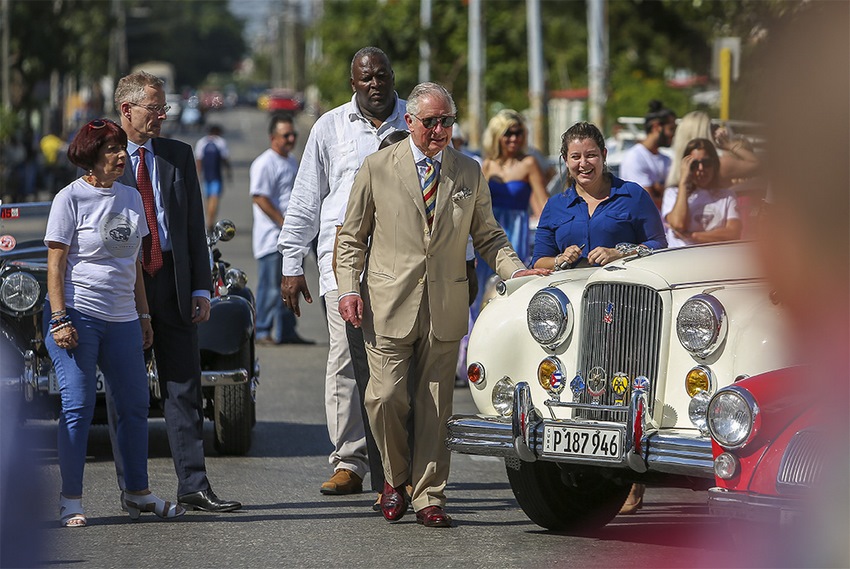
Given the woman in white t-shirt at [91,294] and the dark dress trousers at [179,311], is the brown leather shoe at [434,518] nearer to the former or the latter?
the dark dress trousers at [179,311]

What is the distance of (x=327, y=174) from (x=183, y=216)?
91 centimetres

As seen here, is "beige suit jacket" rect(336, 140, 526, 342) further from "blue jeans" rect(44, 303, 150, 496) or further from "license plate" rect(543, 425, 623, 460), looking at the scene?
"blue jeans" rect(44, 303, 150, 496)

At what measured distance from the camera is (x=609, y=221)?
25.6 ft

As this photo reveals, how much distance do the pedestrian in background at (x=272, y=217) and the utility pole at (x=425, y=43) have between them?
88.7ft

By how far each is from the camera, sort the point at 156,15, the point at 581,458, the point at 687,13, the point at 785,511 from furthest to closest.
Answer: the point at 156,15 → the point at 687,13 → the point at 581,458 → the point at 785,511

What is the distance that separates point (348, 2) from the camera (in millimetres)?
49656

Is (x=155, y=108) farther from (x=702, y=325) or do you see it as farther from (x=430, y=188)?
(x=702, y=325)

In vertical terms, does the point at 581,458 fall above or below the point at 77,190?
below

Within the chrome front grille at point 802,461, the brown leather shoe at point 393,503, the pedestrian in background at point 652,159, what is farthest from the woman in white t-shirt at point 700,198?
the chrome front grille at point 802,461

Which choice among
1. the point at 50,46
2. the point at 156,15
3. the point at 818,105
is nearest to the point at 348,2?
the point at 50,46

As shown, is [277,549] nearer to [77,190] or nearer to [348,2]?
[77,190]

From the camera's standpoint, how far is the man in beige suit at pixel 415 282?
24.3ft

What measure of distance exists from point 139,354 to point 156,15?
138 metres

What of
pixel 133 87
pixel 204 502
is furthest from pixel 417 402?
pixel 133 87
